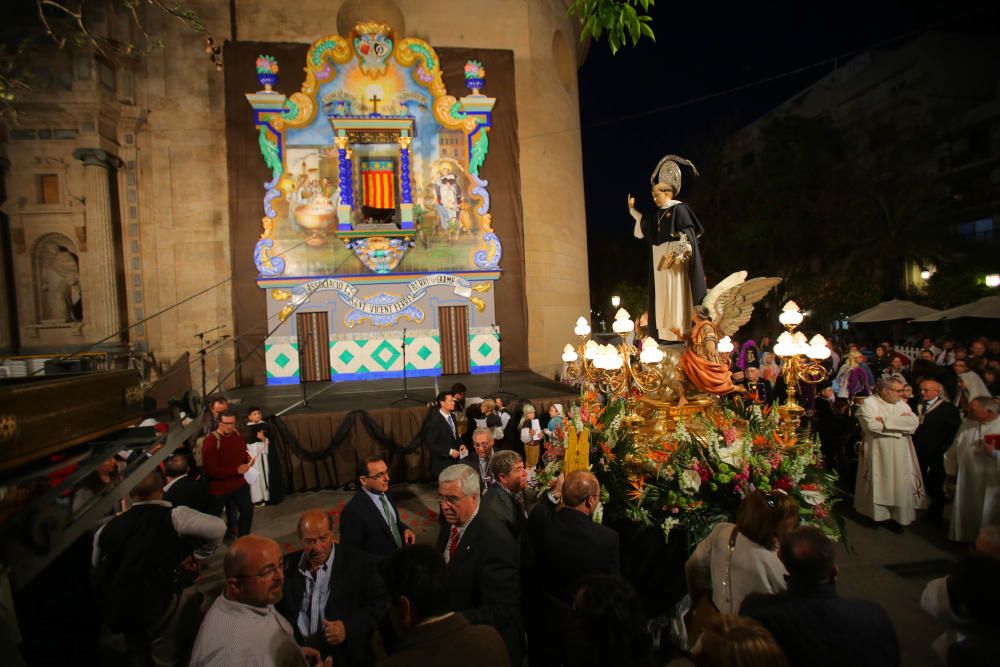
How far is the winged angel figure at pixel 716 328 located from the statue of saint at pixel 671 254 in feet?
0.67

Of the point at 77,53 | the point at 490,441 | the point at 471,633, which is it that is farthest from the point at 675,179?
the point at 77,53

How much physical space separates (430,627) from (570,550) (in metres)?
1.09

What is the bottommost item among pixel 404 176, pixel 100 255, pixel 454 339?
pixel 454 339

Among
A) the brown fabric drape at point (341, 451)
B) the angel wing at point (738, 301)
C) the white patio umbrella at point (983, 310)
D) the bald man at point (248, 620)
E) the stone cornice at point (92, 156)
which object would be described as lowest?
the brown fabric drape at point (341, 451)

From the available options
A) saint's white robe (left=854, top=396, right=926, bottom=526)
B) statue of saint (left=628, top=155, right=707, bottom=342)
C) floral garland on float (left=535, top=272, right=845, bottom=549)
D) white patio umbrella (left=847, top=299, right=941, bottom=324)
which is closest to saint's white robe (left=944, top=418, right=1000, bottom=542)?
saint's white robe (left=854, top=396, right=926, bottom=526)

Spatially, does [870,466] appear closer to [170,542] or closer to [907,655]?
[907,655]

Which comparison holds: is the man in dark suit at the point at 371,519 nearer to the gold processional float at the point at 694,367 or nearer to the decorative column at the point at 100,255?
the gold processional float at the point at 694,367

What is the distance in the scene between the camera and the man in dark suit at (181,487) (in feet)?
13.3

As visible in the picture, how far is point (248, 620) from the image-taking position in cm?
201

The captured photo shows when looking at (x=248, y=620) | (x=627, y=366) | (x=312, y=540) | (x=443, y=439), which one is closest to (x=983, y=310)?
(x=627, y=366)

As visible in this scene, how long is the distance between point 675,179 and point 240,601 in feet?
16.8

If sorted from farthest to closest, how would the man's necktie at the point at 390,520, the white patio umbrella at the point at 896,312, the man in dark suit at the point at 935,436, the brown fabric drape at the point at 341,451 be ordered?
the white patio umbrella at the point at 896,312 → the brown fabric drape at the point at 341,451 → the man in dark suit at the point at 935,436 → the man's necktie at the point at 390,520

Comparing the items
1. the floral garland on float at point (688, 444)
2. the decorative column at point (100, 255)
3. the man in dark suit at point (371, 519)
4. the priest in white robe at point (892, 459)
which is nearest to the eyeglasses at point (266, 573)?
the man in dark suit at point (371, 519)

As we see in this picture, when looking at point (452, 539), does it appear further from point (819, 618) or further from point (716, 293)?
point (716, 293)
